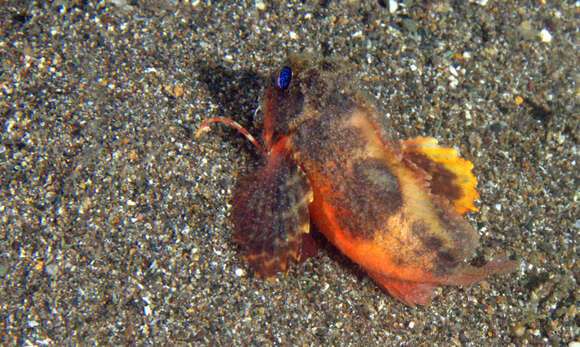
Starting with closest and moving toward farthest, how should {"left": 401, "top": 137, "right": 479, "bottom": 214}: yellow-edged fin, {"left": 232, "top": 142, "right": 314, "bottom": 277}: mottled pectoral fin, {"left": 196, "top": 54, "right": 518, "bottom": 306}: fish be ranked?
{"left": 196, "top": 54, "right": 518, "bottom": 306}: fish → {"left": 232, "top": 142, "right": 314, "bottom": 277}: mottled pectoral fin → {"left": 401, "top": 137, "right": 479, "bottom": 214}: yellow-edged fin

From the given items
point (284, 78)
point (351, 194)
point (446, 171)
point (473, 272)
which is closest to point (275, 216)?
point (351, 194)

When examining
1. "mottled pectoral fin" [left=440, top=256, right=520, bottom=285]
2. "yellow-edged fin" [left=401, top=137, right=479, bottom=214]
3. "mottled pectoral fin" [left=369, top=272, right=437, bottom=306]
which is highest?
"yellow-edged fin" [left=401, top=137, right=479, bottom=214]

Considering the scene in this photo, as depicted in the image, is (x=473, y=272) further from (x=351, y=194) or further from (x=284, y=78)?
(x=284, y=78)

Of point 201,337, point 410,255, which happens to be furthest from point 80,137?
point 410,255

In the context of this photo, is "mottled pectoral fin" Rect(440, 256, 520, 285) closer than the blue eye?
Yes

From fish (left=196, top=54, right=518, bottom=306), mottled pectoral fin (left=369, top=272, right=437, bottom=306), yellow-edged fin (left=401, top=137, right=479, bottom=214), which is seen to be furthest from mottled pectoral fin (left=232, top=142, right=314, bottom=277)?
yellow-edged fin (left=401, top=137, right=479, bottom=214)

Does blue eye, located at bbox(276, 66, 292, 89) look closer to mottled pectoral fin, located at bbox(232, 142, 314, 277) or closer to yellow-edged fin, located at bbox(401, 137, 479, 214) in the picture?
mottled pectoral fin, located at bbox(232, 142, 314, 277)

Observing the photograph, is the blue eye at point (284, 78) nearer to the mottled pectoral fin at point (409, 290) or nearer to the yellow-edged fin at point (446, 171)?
the yellow-edged fin at point (446, 171)
